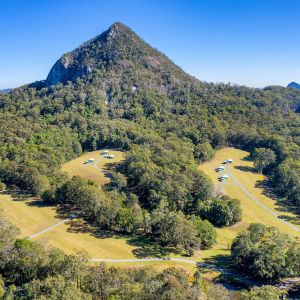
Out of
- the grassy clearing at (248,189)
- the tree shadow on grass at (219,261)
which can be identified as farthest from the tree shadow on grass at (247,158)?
the tree shadow on grass at (219,261)

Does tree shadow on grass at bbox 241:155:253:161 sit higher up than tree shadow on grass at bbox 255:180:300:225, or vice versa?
tree shadow on grass at bbox 241:155:253:161

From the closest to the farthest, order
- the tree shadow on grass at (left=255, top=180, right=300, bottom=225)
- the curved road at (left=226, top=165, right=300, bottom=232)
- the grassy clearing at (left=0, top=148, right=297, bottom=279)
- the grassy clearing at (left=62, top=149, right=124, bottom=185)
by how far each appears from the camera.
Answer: the grassy clearing at (left=0, top=148, right=297, bottom=279) < the curved road at (left=226, top=165, right=300, bottom=232) < the tree shadow on grass at (left=255, top=180, right=300, bottom=225) < the grassy clearing at (left=62, top=149, right=124, bottom=185)

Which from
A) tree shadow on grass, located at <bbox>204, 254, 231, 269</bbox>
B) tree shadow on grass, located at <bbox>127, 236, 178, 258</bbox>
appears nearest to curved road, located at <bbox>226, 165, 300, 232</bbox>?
tree shadow on grass, located at <bbox>204, 254, 231, 269</bbox>

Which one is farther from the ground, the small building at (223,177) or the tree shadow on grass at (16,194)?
the small building at (223,177)

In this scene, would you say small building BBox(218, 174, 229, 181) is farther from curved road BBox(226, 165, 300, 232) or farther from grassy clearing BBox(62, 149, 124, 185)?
grassy clearing BBox(62, 149, 124, 185)

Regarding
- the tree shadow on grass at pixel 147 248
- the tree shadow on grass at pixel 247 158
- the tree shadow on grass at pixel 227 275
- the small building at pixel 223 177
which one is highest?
the tree shadow on grass at pixel 247 158

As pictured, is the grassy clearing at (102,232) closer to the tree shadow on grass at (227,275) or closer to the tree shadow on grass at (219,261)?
the tree shadow on grass at (219,261)

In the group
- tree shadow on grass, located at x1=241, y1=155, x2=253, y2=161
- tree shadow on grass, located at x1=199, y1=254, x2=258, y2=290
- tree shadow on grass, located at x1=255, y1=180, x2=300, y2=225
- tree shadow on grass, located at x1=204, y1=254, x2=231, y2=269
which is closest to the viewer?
tree shadow on grass, located at x1=199, y1=254, x2=258, y2=290

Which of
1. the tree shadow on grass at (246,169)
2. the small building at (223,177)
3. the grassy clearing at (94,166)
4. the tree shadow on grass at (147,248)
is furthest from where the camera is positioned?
the tree shadow on grass at (246,169)

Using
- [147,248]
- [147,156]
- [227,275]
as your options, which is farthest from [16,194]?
[227,275]
